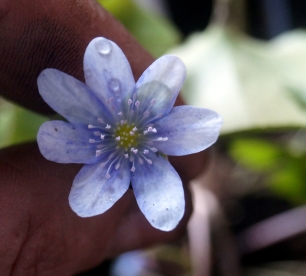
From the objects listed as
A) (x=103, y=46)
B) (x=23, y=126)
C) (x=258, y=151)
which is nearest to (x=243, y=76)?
(x=258, y=151)

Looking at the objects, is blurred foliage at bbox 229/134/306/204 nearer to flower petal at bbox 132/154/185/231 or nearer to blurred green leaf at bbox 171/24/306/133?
blurred green leaf at bbox 171/24/306/133

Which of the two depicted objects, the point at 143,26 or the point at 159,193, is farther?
the point at 143,26

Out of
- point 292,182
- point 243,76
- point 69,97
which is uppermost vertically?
point 69,97

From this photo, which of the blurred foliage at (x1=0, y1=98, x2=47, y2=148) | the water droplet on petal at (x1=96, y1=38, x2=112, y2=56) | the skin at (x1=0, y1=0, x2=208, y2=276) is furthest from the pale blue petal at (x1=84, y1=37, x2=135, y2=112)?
the blurred foliage at (x1=0, y1=98, x2=47, y2=148)

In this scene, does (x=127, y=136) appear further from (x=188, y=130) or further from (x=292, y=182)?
(x=292, y=182)

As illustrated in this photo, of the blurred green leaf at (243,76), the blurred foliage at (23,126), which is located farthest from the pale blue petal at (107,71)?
the blurred green leaf at (243,76)

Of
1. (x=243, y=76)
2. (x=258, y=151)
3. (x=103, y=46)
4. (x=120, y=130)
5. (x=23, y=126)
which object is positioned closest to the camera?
(x=103, y=46)
